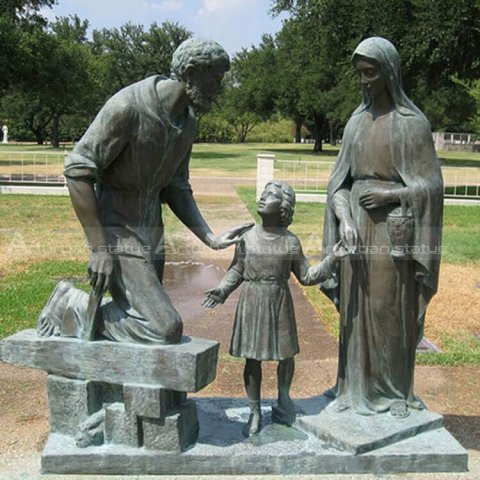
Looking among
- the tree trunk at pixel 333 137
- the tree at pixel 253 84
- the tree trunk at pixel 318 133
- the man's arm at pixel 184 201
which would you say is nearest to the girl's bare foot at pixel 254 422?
Result: the man's arm at pixel 184 201

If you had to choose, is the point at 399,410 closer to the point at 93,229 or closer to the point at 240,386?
the point at 240,386

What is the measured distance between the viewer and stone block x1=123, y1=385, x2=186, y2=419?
373cm

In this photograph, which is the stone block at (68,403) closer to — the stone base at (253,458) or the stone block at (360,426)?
the stone base at (253,458)

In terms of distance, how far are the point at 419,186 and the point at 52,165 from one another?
27474 mm

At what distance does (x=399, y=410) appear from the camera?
416cm

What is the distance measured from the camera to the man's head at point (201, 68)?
11.5ft

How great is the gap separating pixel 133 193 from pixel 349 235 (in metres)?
1.28

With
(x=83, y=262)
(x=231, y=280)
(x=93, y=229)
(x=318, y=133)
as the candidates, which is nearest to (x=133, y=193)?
(x=93, y=229)

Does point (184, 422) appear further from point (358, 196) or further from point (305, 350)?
point (305, 350)

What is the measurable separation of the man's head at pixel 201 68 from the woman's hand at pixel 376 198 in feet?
3.57

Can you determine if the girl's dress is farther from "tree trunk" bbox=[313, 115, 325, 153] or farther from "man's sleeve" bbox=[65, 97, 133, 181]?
"tree trunk" bbox=[313, 115, 325, 153]

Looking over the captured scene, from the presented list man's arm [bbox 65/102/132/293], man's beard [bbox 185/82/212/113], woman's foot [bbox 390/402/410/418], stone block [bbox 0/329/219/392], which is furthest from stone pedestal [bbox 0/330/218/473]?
man's beard [bbox 185/82/212/113]

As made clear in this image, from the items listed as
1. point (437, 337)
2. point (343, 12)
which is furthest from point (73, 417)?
point (343, 12)

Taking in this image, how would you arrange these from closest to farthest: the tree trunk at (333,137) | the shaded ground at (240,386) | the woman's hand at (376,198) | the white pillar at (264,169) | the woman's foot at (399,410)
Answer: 1. the woman's hand at (376,198)
2. the woman's foot at (399,410)
3. the shaded ground at (240,386)
4. the white pillar at (264,169)
5. the tree trunk at (333,137)
